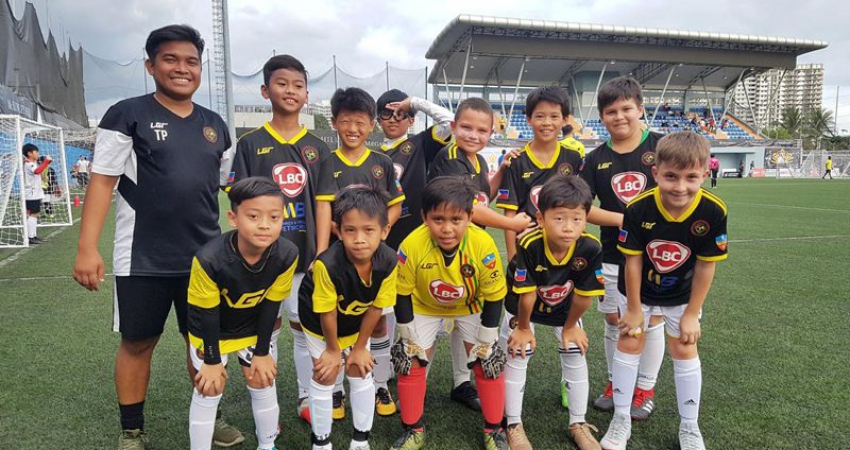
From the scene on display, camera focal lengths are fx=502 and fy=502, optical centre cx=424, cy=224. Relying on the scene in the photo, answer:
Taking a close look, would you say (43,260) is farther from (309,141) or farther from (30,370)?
(309,141)

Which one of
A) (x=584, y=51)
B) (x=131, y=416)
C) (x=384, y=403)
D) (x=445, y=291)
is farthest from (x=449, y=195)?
(x=584, y=51)

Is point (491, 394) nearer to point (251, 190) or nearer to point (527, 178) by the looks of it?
point (527, 178)

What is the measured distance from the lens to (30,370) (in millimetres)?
3518

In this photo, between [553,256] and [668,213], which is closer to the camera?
[668,213]

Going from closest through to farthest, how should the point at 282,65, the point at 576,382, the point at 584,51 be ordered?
the point at 576,382 < the point at 282,65 < the point at 584,51

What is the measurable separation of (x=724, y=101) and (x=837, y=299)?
45399 mm

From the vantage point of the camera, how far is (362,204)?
229cm

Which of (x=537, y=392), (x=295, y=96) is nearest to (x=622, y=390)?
(x=537, y=392)

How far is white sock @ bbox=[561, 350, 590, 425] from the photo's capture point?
8.52 ft

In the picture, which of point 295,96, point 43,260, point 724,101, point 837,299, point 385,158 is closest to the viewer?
point 295,96

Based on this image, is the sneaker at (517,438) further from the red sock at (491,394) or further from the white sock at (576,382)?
the white sock at (576,382)

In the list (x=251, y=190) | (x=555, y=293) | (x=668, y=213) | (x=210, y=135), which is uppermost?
(x=210, y=135)

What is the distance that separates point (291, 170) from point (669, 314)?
2.17m

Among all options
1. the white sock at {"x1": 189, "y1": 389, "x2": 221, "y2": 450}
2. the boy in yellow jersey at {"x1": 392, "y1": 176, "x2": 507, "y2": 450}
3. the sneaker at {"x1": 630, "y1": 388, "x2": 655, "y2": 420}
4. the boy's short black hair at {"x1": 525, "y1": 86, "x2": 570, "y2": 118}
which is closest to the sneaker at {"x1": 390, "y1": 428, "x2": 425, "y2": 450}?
the boy in yellow jersey at {"x1": 392, "y1": 176, "x2": 507, "y2": 450}
